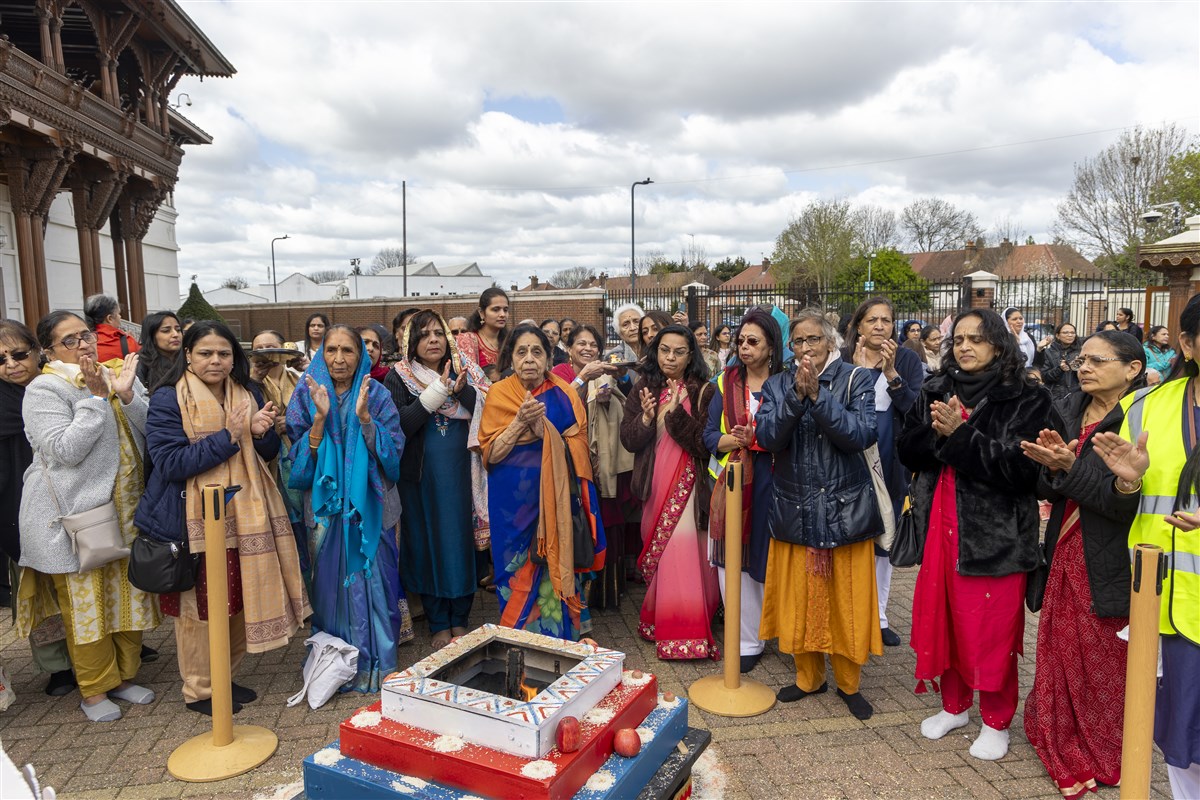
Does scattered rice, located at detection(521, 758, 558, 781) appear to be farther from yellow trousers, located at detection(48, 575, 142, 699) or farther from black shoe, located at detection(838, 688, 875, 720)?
yellow trousers, located at detection(48, 575, 142, 699)

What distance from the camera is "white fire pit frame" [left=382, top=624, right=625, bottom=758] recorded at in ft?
7.27

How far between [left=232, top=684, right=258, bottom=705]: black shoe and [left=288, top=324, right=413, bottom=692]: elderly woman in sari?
45cm

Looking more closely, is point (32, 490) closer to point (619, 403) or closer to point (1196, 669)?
point (619, 403)

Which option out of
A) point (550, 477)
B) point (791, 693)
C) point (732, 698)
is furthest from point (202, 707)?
point (791, 693)

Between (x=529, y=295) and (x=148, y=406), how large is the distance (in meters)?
19.3

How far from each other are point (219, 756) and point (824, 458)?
10.2 feet

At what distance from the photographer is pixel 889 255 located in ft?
102

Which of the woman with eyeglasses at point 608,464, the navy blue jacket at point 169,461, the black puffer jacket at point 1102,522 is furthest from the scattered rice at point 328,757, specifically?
the black puffer jacket at point 1102,522

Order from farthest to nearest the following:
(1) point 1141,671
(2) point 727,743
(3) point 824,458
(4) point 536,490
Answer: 1. (4) point 536,490
2. (3) point 824,458
3. (2) point 727,743
4. (1) point 1141,671

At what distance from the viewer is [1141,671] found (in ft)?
7.29

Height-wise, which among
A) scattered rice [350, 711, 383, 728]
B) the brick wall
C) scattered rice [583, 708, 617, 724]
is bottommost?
scattered rice [350, 711, 383, 728]

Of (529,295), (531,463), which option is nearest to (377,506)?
(531,463)

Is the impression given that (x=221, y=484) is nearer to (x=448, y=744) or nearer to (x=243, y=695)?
(x=243, y=695)

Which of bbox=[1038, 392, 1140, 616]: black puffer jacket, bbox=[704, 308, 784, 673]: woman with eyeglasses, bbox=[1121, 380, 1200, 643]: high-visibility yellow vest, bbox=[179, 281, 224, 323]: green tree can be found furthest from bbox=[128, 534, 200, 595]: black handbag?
bbox=[179, 281, 224, 323]: green tree
